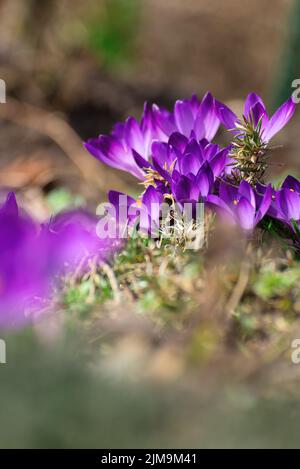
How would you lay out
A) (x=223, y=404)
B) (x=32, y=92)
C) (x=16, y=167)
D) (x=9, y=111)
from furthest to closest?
(x=32, y=92) → (x=9, y=111) → (x=16, y=167) → (x=223, y=404)

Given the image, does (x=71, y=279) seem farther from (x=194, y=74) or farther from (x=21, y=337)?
(x=194, y=74)

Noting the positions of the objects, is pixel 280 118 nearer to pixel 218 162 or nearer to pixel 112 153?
pixel 218 162

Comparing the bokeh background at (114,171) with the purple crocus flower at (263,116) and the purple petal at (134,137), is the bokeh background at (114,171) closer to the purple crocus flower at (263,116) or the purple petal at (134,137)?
the purple crocus flower at (263,116)

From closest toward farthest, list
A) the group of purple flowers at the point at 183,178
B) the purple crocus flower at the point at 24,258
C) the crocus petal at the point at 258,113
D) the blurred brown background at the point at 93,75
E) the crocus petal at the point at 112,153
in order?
the purple crocus flower at the point at 24,258 < the group of purple flowers at the point at 183,178 < the crocus petal at the point at 258,113 < the crocus petal at the point at 112,153 < the blurred brown background at the point at 93,75

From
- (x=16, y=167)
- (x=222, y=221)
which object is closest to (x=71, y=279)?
(x=222, y=221)

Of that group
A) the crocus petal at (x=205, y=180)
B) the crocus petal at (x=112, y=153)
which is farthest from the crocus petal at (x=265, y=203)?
the crocus petal at (x=112, y=153)

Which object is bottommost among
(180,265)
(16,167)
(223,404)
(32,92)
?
(223,404)

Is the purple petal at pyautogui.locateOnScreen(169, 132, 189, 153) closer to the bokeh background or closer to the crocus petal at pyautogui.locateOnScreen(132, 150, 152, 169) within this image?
the crocus petal at pyautogui.locateOnScreen(132, 150, 152, 169)
